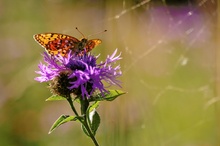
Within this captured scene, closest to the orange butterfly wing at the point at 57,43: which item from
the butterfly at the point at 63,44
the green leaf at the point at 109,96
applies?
the butterfly at the point at 63,44

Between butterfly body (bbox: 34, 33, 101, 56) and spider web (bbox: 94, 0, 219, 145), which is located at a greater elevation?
butterfly body (bbox: 34, 33, 101, 56)

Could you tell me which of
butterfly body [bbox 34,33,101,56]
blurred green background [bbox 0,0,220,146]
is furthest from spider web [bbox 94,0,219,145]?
butterfly body [bbox 34,33,101,56]

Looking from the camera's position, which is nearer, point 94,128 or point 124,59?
point 94,128

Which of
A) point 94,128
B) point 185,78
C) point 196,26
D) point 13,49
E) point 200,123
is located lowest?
point 200,123

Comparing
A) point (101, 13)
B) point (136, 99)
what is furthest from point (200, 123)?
point (101, 13)

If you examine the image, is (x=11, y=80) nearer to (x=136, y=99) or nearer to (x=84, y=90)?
(x=136, y=99)

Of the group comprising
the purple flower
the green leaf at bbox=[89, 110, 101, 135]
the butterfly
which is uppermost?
the butterfly

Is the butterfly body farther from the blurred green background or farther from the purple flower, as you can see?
the blurred green background
